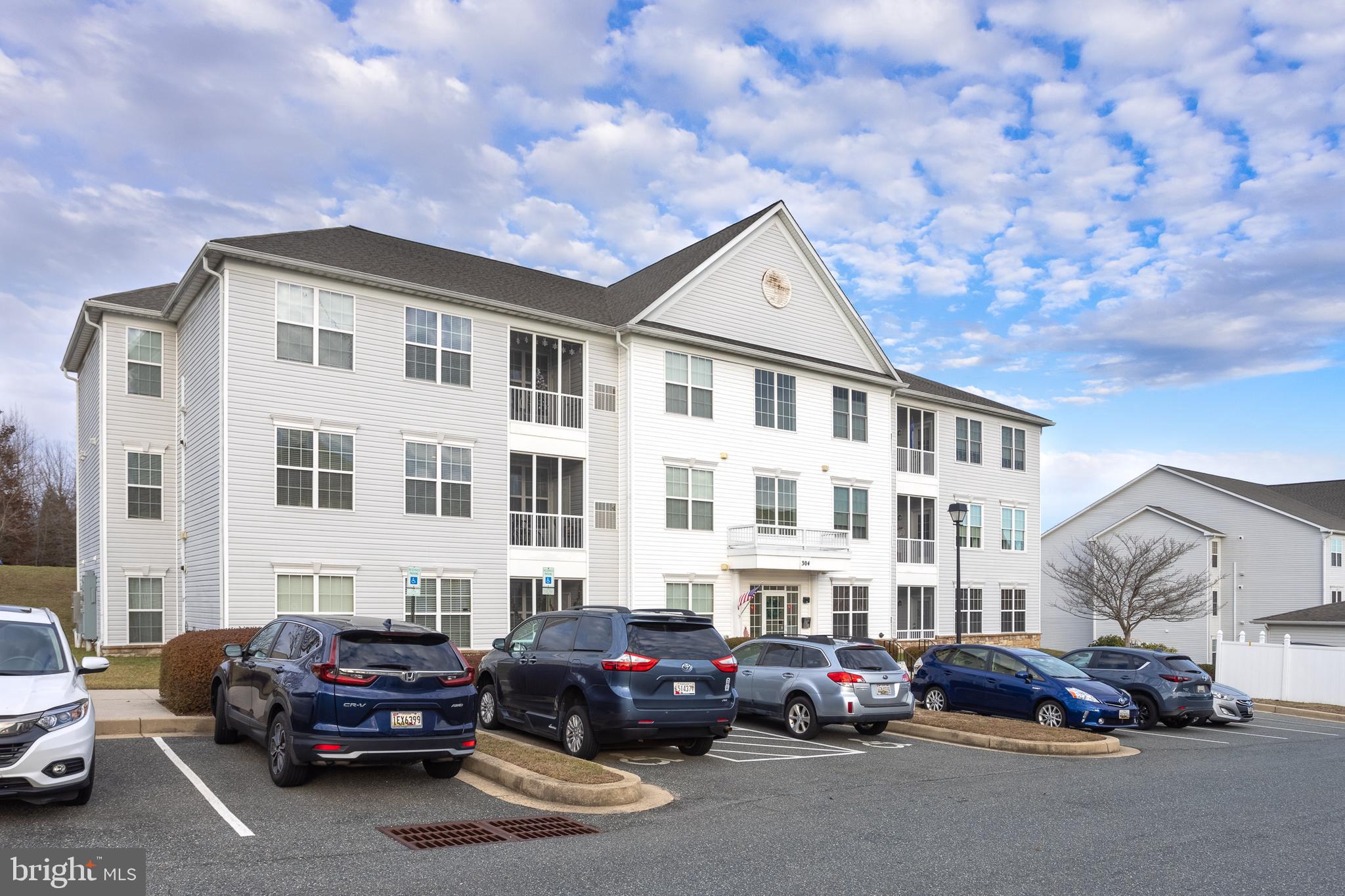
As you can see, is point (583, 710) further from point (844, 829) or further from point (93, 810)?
point (93, 810)


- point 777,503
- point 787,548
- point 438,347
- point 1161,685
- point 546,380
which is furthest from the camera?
point 777,503

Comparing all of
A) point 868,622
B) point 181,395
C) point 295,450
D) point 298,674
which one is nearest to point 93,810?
point 298,674

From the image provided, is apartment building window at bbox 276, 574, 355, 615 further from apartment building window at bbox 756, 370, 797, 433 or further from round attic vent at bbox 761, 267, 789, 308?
round attic vent at bbox 761, 267, 789, 308

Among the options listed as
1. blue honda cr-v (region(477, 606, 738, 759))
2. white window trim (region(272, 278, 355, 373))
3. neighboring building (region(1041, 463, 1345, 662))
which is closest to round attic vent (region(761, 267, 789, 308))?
white window trim (region(272, 278, 355, 373))

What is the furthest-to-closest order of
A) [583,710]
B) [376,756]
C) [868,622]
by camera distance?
1. [868,622]
2. [583,710]
3. [376,756]

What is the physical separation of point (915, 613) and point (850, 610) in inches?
166

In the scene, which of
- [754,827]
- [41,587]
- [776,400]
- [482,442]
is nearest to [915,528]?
[776,400]

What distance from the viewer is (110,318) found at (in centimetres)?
2489

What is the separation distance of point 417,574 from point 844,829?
52.1 ft

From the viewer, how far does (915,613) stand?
35.2 m

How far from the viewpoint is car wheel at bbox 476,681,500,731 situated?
14133 millimetres

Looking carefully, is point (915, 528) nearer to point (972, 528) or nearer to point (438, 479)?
point (972, 528)

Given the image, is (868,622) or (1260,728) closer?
(1260,728)

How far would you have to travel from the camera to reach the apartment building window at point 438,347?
24.0 meters
